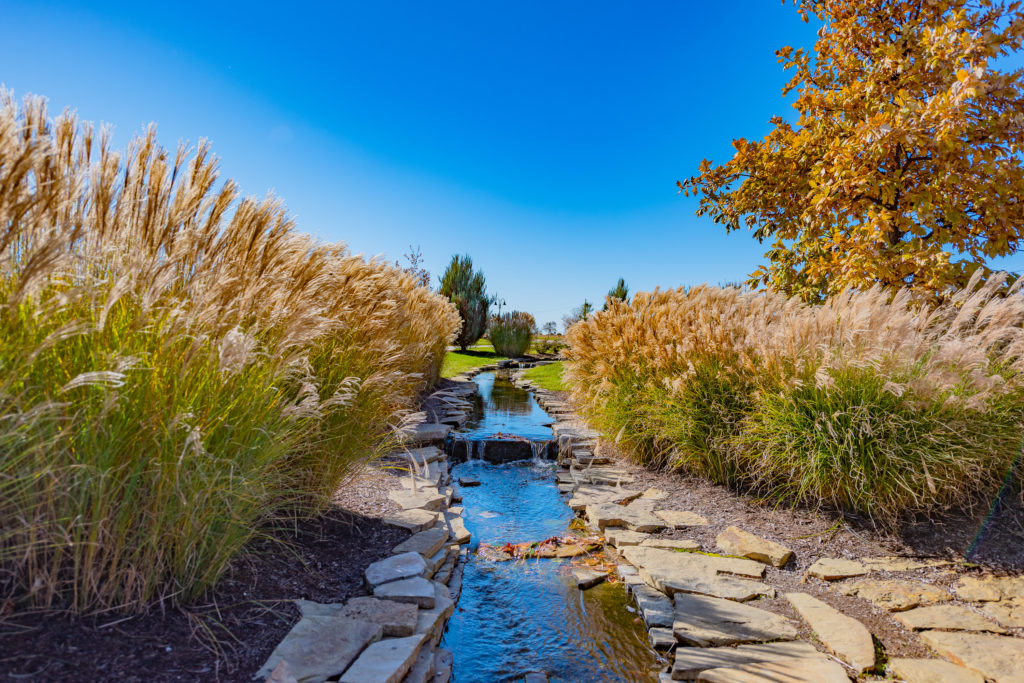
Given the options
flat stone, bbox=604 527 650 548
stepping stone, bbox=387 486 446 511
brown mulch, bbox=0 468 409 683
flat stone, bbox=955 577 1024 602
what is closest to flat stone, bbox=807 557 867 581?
flat stone, bbox=955 577 1024 602

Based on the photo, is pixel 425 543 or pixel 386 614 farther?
pixel 425 543

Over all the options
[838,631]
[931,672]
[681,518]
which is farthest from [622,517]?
[931,672]

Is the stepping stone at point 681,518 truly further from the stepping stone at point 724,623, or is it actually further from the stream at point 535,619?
the stepping stone at point 724,623

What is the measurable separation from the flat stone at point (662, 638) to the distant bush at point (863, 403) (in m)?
1.65

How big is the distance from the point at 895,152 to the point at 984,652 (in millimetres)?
4664

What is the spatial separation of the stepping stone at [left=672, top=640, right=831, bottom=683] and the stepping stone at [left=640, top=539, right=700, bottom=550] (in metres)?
1.13

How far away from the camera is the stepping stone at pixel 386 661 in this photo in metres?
1.92

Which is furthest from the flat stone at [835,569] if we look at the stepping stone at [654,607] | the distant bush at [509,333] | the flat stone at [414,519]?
the distant bush at [509,333]

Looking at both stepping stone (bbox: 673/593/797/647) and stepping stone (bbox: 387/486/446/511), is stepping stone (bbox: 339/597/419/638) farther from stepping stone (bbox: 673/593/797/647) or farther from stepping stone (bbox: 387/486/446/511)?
stepping stone (bbox: 387/486/446/511)

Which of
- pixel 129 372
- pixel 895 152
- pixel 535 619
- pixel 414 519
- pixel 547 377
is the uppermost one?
pixel 895 152

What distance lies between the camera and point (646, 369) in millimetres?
5348

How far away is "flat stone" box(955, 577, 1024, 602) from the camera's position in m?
2.89

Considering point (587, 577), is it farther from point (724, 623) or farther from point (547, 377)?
point (547, 377)

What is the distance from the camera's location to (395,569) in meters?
2.81
